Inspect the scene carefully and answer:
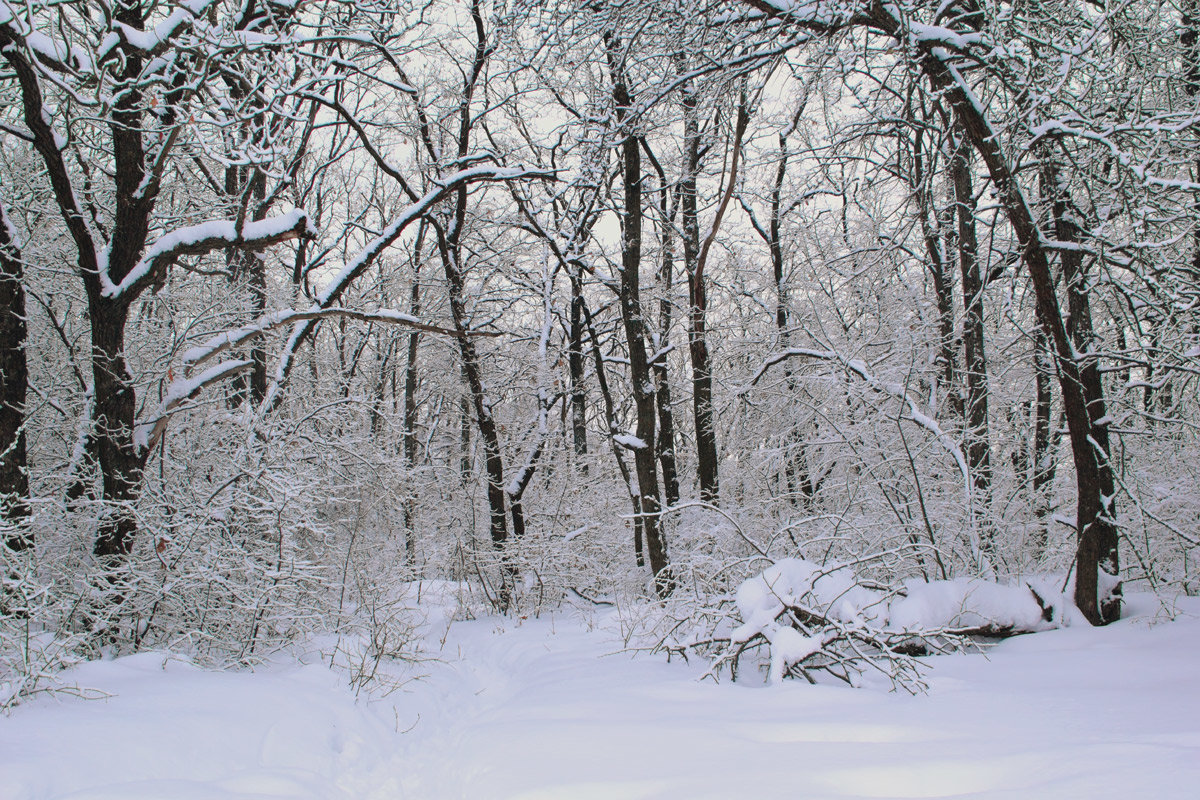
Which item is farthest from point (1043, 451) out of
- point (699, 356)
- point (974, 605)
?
point (699, 356)

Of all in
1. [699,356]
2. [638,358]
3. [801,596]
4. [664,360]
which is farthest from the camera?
[664,360]

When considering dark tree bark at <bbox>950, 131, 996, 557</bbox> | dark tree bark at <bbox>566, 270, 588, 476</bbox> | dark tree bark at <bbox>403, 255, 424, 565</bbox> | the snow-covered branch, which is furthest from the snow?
dark tree bark at <bbox>566, 270, 588, 476</bbox>

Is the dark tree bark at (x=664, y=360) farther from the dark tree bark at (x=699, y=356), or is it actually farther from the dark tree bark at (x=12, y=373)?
the dark tree bark at (x=12, y=373)

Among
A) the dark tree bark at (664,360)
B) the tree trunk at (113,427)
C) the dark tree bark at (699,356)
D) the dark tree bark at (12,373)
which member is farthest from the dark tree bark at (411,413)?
the dark tree bark at (699,356)

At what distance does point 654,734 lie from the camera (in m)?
3.37

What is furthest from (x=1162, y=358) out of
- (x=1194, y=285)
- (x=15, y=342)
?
(x=15, y=342)

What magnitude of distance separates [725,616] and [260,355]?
9870 millimetres

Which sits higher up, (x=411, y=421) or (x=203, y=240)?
(x=411, y=421)

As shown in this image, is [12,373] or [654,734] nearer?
[654,734]

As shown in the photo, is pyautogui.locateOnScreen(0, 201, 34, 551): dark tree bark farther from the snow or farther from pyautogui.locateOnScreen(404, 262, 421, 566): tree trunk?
the snow

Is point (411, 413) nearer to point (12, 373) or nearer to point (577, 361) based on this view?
point (577, 361)

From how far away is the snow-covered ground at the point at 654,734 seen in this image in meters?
2.53

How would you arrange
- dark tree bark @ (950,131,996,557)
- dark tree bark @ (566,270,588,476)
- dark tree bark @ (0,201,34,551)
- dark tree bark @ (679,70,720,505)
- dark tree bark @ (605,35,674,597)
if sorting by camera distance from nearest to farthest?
dark tree bark @ (0,201,34,551)
dark tree bark @ (950,131,996,557)
dark tree bark @ (605,35,674,597)
dark tree bark @ (679,70,720,505)
dark tree bark @ (566,270,588,476)

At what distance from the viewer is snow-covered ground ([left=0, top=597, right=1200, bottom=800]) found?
8.31 ft
